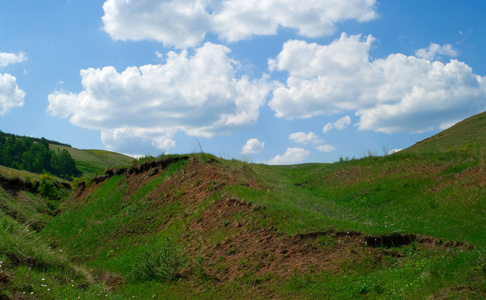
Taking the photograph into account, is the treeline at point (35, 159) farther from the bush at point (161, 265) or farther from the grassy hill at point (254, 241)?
the bush at point (161, 265)

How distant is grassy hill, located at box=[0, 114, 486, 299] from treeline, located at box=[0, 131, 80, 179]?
5969 centimetres

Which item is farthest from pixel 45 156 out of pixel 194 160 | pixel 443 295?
pixel 443 295

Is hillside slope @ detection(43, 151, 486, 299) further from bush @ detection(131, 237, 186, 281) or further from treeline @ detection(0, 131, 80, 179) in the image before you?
treeline @ detection(0, 131, 80, 179)

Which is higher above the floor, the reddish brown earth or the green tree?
the green tree

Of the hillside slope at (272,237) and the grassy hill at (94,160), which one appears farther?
the grassy hill at (94,160)

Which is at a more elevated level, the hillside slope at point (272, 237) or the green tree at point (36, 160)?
the green tree at point (36, 160)

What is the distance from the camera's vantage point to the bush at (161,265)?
10053 mm

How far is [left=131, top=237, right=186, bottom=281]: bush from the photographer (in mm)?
10053

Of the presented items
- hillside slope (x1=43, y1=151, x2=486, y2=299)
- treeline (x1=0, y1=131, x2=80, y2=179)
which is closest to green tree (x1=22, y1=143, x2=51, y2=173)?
treeline (x1=0, y1=131, x2=80, y2=179)

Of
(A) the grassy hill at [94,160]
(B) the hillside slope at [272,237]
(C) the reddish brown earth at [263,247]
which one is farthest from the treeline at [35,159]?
(C) the reddish brown earth at [263,247]

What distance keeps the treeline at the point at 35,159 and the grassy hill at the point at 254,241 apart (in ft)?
196

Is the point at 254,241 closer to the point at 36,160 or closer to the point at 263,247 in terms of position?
the point at 263,247

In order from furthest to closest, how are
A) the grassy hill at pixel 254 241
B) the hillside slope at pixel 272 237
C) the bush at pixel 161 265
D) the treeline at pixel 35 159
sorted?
the treeline at pixel 35 159, the bush at pixel 161 265, the hillside slope at pixel 272 237, the grassy hill at pixel 254 241

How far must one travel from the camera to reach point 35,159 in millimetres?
75750
